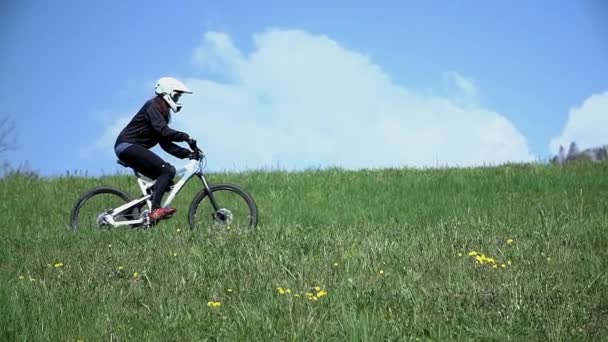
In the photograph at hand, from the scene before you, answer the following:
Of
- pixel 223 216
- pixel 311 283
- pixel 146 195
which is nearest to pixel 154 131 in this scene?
pixel 146 195

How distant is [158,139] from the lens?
1073 cm

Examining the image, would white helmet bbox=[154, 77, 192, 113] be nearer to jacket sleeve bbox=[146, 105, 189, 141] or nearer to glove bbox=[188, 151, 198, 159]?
jacket sleeve bbox=[146, 105, 189, 141]

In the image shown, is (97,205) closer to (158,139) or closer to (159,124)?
(158,139)

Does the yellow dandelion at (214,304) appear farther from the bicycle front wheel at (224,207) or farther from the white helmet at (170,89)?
Answer: the white helmet at (170,89)

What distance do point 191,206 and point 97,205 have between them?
61.6 inches

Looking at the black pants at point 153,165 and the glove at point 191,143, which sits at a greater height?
the glove at point 191,143

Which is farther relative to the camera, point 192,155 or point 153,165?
point 192,155

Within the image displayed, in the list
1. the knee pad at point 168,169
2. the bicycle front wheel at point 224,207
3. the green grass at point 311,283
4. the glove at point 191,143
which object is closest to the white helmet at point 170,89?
the glove at point 191,143

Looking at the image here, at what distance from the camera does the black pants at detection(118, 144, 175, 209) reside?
10.5m

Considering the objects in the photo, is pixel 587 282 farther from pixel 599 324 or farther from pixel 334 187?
pixel 334 187

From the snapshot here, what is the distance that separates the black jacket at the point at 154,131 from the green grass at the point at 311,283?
5.69ft

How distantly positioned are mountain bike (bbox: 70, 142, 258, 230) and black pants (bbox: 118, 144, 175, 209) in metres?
0.15

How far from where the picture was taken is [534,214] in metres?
11.8

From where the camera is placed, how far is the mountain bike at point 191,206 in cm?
1046
